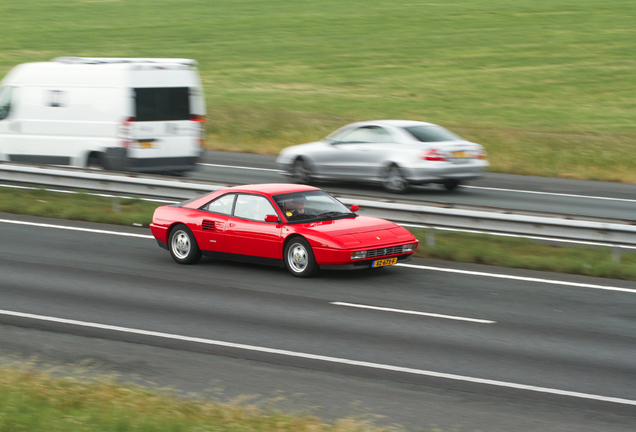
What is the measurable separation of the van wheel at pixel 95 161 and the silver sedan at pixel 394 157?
195 inches

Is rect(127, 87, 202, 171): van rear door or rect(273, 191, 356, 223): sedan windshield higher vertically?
rect(127, 87, 202, 171): van rear door

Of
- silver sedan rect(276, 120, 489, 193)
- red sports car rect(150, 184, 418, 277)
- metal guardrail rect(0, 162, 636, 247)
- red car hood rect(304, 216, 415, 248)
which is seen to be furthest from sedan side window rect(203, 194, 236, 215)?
silver sedan rect(276, 120, 489, 193)

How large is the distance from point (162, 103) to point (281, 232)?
7.70 meters

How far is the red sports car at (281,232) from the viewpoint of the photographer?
1176cm

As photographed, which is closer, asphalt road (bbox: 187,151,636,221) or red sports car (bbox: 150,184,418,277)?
red sports car (bbox: 150,184,418,277)

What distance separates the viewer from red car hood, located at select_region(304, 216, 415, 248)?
1174cm

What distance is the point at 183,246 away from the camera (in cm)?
1315

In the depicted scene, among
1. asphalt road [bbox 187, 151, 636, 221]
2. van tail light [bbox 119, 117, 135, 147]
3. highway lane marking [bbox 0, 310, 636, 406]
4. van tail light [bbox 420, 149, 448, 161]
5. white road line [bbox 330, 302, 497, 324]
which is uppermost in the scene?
van tail light [bbox 119, 117, 135, 147]

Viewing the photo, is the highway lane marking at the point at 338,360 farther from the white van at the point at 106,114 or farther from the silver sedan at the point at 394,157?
the silver sedan at the point at 394,157

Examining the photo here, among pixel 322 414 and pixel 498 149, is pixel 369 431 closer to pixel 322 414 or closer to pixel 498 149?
pixel 322 414

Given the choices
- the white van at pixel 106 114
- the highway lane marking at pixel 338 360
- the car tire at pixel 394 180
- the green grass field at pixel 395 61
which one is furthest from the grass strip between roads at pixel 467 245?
the green grass field at pixel 395 61

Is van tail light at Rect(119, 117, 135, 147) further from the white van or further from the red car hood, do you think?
the red car hood

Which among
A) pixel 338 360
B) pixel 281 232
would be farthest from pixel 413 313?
pixel 281 232

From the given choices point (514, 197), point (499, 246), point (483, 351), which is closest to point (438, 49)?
point (514, 197)
